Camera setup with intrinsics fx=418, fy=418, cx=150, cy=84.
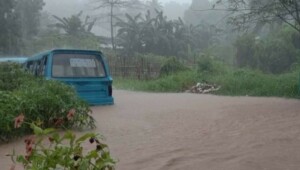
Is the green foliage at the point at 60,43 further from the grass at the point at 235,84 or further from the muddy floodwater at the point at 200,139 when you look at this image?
the muddy floodwater at the point at 200,139

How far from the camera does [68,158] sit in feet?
7.41

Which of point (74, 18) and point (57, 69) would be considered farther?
point (74, 18)

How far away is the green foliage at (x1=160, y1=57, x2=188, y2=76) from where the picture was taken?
2053 centimetres

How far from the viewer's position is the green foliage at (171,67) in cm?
2053

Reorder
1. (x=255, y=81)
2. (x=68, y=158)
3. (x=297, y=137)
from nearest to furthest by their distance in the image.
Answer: (x=68, y=158) < (x=297, y=137) < (x=255, y=81)

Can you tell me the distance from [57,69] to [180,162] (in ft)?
17.1

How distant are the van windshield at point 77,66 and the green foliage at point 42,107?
206cm

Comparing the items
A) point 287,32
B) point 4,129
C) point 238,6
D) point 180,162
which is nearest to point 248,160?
point 180,162

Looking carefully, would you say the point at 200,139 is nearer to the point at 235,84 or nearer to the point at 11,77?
the point at 11,77

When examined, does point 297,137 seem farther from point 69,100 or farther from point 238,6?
point 238,6

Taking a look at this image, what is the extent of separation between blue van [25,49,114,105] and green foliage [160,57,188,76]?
446 inches

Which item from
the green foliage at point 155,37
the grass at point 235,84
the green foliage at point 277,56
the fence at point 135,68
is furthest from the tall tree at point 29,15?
the green foliage at point 277,56

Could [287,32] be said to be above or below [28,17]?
below

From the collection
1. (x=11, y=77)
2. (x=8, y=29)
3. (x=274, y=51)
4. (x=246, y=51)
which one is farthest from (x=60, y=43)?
(x=11, y=77)
